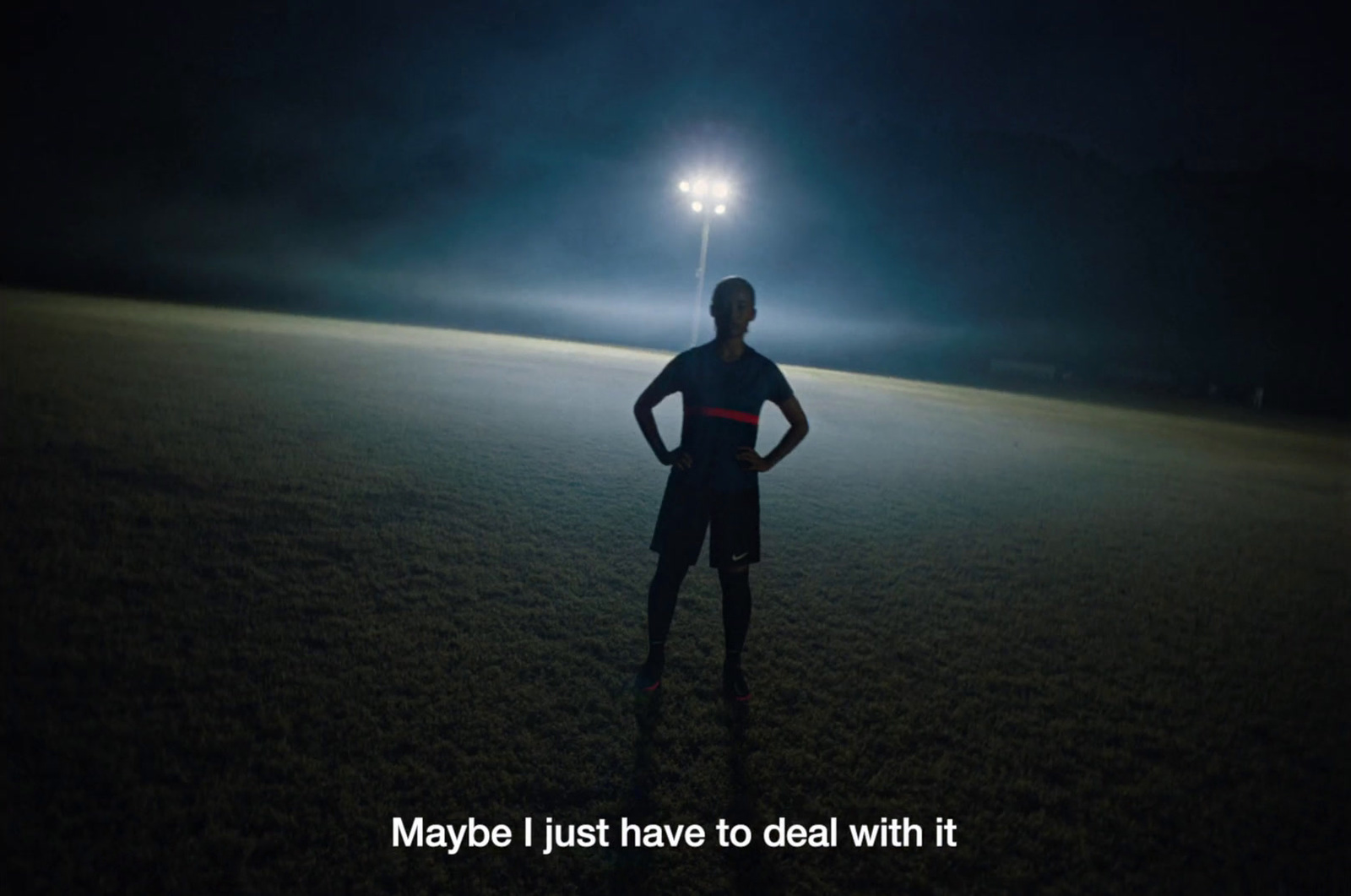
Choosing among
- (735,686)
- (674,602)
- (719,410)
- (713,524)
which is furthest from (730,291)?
(735,686)

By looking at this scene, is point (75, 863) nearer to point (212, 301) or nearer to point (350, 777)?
point (350, 777)

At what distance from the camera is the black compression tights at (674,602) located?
340 centimetres

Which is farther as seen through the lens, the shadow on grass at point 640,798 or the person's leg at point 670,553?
the person's leg at point 670,553

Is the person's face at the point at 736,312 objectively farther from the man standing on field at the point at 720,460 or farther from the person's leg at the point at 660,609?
the person's leg at the point at 660,609

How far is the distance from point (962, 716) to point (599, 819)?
2173 millimetres

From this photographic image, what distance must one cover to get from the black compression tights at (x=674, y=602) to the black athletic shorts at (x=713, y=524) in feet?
0.32

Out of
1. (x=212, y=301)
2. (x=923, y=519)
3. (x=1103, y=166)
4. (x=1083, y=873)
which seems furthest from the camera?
(x=1103, y=166)

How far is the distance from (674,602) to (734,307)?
1664 mm

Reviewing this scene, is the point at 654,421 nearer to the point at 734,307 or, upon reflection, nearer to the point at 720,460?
the point at 720,460

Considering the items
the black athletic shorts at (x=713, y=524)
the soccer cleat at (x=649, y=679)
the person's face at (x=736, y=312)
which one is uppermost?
the person's face at (x=736, y=312)

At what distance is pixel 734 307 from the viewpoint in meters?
3.19

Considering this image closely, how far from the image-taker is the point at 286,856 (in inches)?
86.4

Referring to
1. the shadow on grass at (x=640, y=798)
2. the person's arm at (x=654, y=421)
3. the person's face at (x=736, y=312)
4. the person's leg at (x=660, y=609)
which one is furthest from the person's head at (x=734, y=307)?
the shadow on grass at (x=640, y=798)

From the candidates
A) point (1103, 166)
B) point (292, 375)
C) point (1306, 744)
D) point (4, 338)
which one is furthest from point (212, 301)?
point (1103, 166)
